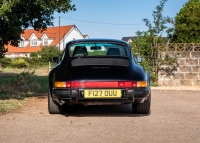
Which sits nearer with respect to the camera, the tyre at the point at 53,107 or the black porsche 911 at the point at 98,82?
the black porsche 911 at the point at 98,82

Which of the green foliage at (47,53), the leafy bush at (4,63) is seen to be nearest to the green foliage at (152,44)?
the leafy bush at (4,63)

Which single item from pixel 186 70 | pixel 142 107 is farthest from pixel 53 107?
pixel 186 70

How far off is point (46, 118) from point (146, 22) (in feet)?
28.6

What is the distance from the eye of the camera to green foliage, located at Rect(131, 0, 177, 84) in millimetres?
13531

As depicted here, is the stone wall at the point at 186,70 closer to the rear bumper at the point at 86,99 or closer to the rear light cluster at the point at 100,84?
the rear bumper at the point at 86,99

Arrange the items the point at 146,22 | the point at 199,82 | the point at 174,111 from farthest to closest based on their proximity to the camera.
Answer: the point at 146,22 < the point at 199,82 < the point at 174,111

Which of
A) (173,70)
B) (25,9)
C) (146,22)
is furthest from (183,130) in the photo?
(146,22)

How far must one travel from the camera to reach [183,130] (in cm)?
552

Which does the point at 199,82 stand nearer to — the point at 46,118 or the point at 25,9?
the point at 25,9

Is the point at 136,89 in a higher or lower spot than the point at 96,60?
lower

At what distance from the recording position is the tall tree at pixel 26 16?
8.91m

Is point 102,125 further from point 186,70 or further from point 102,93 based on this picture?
point 186,70

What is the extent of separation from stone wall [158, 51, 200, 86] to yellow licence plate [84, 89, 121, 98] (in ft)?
24.6

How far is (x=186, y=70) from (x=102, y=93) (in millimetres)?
7678
